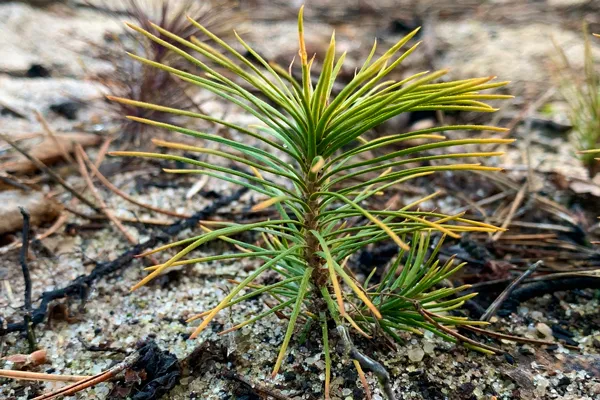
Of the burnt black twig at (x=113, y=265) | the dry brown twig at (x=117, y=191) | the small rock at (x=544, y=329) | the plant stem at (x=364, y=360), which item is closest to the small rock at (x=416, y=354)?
the plant stem at (x=364, y=360)

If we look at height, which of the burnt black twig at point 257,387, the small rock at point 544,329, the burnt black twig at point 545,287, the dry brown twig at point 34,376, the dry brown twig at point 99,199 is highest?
the dry brown twig at point 99,199

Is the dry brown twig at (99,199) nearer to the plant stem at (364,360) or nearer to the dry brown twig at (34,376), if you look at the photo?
the dry brown twig at (34,376)

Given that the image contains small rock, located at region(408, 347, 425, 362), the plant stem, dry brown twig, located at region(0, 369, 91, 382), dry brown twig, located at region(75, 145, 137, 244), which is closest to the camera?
the plant stem

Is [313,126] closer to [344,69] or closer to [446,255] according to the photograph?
[446,255]

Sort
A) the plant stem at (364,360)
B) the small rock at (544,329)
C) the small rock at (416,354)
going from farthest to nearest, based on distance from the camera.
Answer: the small rock at (544,329)
the small rock at (416,354)
the plant stem at (364,360)

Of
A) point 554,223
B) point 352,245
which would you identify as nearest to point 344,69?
point 554,223

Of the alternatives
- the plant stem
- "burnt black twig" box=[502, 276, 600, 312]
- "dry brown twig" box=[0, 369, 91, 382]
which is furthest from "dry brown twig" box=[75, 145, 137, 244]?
"burnt black twig" box=[502, 276, 600, 312]

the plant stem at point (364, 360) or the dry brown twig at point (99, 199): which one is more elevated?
the dry brown twig at point (99, 199)

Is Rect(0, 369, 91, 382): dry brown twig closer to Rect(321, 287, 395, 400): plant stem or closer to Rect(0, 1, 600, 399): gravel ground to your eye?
Rect(0, 1, 600, 399): gravel ground

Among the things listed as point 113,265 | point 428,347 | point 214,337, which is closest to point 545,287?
point 428,347
